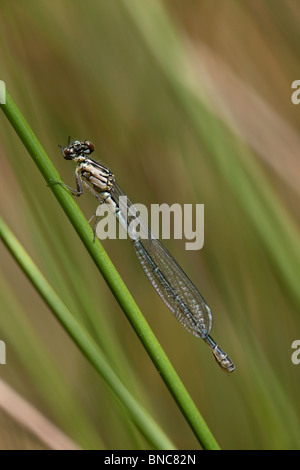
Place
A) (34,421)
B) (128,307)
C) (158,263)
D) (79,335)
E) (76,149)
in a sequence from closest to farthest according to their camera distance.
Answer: (128,307) < (79,335) < (34,421) < (76,149) < (158,263)

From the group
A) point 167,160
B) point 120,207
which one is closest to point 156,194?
point 167,160

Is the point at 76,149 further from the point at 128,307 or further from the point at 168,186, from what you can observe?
the point at 128,307

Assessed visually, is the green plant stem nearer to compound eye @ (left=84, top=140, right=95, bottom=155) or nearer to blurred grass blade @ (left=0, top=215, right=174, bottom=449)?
blurred grass blade @ (left=0, top=215, right=174, bottom=449)

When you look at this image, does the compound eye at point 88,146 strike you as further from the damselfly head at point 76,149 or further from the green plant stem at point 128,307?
the green plant stem at point 128,307

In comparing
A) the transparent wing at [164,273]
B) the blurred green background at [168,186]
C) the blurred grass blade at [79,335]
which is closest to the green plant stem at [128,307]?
the blurred grass blade at [79,335]

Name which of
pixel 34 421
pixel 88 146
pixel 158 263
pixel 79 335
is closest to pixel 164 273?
pixel 158 263

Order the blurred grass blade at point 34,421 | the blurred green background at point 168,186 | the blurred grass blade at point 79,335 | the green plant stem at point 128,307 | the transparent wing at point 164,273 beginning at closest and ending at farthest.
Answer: the green plant stem at point 128,307, the blurred grass blade at point 79,335, the blurred grass blade at point 34,421, the blurred green background at point 168,186, the transparent wing at point 164,273

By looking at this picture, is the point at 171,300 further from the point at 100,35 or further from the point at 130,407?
the point at 100,35
